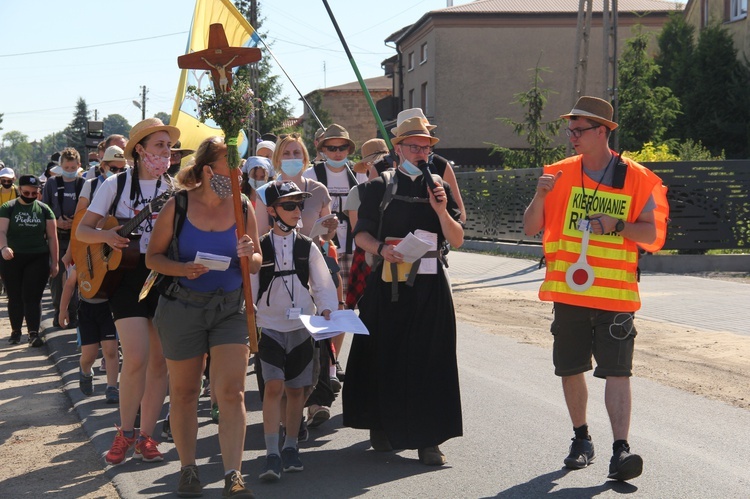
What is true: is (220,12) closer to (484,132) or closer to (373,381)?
(373,381)

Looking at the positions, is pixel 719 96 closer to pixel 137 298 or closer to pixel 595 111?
pixel 595 111

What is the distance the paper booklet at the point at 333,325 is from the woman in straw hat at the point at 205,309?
57 centimetres

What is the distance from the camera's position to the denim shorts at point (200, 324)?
210 inches

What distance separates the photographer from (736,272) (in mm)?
19172

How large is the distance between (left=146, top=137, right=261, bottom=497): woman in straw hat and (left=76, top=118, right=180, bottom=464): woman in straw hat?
0.94 meters

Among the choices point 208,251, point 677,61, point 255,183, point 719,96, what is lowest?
point 208,251

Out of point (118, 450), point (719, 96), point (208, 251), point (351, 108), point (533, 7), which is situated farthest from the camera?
point (351, 108)

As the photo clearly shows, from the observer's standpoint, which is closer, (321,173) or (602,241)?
(602,241)

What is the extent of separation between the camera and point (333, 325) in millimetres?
5906

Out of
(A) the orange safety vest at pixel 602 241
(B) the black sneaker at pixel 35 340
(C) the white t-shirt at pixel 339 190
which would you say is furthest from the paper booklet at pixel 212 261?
(B) the black sneaker at pixel 35 340

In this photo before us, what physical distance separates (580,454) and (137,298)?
9.47 ft

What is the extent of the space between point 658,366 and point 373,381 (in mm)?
4397

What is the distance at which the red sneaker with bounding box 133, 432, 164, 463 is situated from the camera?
6.39 metres

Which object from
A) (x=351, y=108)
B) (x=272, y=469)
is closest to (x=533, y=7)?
(x=351, y=108)
